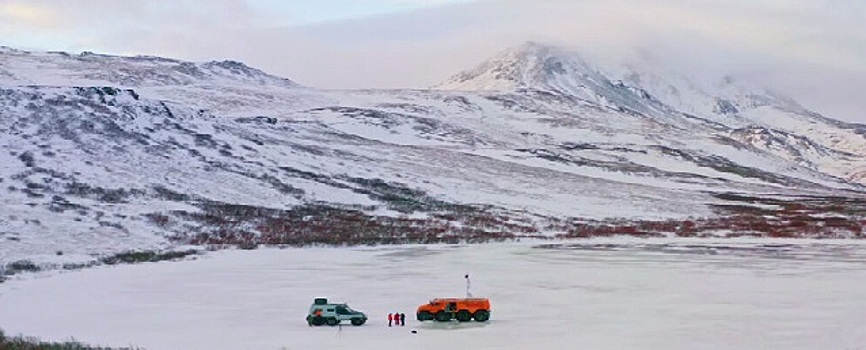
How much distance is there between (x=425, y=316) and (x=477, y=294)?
760 cm

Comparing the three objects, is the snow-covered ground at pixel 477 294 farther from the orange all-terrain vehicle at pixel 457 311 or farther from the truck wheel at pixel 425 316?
the orange all-terrain vehicle at pixel 457 311

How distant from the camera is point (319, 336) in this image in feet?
90.1

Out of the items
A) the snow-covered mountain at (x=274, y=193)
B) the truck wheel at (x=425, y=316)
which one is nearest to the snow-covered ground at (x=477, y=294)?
the truck wheel at (x=425, y=316)

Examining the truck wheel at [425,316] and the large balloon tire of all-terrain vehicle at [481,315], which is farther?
the large balloon tire of all-terrain vehicle at [481,315]

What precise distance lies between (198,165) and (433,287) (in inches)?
2488

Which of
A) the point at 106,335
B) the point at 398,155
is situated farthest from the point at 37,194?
the point at 398,155

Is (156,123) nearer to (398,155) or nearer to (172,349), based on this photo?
(398,155)

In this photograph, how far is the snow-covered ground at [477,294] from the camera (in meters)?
26.7

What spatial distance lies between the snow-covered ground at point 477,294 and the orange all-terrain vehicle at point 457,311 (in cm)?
53

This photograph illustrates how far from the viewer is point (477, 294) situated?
1471 inches

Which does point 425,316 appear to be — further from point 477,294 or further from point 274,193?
point 274,193

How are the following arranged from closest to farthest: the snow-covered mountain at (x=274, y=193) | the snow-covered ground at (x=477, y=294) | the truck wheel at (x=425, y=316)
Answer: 1. the snow-covered ground at (x=477, y=294)
2. the truck wheel at (x=425, y=316)
3. the snow-covered mountain at (x=274, y=193)

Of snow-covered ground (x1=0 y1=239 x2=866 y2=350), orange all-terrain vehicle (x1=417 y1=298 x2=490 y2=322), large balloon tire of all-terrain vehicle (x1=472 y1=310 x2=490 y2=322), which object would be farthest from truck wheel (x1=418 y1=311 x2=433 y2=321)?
large balloon tire of all-terrain vehicle (x1=472 y1=310 x2=490 y2=322)

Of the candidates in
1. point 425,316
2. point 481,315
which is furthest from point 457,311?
point 425,316
